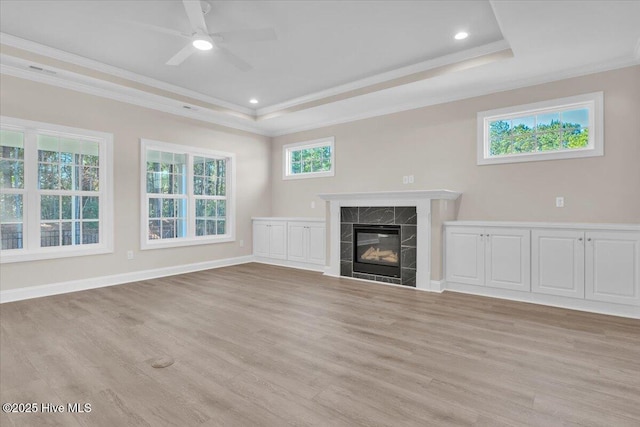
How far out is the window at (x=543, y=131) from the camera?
13.0ft

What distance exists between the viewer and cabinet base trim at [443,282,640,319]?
338cm

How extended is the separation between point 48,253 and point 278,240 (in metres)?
3.45

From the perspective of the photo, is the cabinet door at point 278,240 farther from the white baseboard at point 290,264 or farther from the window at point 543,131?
the window at point 543,131

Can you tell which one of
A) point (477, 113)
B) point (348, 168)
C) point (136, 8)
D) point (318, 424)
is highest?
point (136, 8)

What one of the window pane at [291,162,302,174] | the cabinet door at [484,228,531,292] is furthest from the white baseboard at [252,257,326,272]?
the cabinet door at [484,228,531,292]

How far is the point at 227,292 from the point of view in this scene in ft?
14.2

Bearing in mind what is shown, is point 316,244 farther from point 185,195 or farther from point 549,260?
point 549,260

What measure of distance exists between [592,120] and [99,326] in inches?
229

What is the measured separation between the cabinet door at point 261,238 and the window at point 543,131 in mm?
4048

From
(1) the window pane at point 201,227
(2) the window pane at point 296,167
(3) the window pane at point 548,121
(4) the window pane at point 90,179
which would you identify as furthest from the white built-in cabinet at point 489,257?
(4) the window pane at point 90,179

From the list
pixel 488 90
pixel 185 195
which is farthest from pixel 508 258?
pixel 185 195

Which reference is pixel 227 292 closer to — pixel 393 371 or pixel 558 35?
pixel 393 371

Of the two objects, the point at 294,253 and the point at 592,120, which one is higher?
the point at 592,120

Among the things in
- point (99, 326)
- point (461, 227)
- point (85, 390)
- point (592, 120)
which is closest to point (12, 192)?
point (99, 326)
